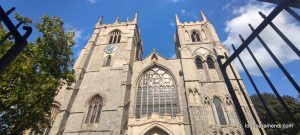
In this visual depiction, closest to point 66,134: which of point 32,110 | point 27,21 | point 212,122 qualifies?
point 32,110

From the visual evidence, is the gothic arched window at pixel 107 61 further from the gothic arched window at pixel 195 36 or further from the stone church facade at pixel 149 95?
the gothic arched window at pixel 195 36

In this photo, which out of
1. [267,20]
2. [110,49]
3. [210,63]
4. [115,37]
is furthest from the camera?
[115,37]

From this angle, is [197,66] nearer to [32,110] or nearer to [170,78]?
[170,78]

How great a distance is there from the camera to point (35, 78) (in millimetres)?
9539

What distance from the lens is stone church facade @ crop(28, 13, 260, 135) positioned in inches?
618

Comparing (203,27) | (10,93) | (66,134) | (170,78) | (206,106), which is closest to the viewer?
(10,93)

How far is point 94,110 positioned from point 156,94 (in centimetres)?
665

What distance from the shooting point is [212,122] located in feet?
53.3

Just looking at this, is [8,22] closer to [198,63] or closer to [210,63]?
[198,63]

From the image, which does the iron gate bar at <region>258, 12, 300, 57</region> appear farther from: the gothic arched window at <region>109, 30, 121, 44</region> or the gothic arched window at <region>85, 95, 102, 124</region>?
the gothic arched window at <region>109, 30, 121, 44</region>

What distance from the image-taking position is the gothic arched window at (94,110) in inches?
687

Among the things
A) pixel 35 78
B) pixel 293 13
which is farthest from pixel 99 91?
pixel 293 13

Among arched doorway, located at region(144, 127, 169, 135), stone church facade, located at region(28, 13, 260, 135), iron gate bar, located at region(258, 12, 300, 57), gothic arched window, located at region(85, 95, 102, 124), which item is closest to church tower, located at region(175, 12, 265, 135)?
stone church facade, located at region(28, 13, 260, 135)

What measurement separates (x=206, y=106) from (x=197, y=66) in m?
5.85
